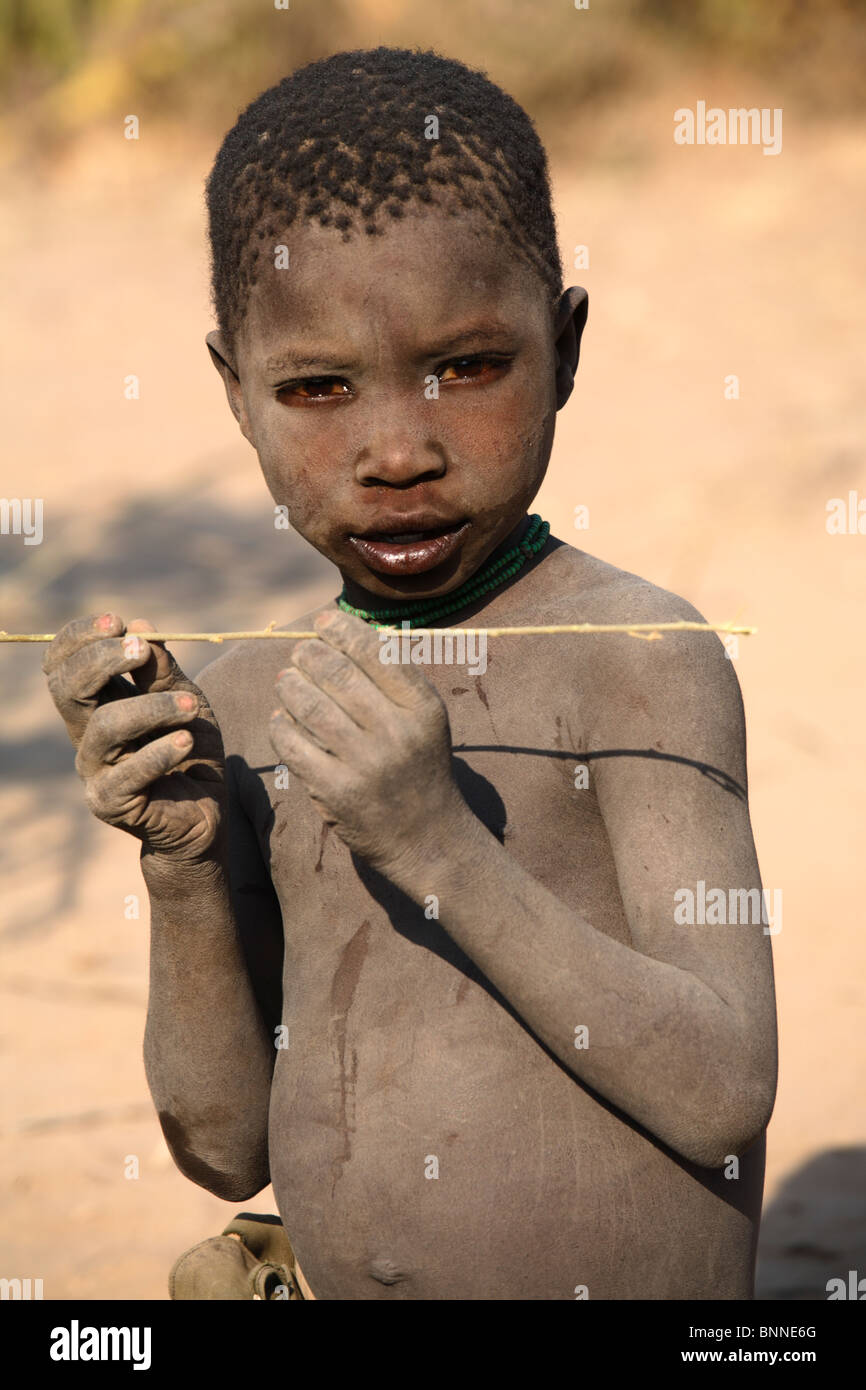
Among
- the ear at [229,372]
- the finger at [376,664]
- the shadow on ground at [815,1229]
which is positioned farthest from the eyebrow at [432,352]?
the shadow on ground at [815,1229]

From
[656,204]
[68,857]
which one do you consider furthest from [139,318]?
[68,857]

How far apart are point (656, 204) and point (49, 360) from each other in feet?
16.6

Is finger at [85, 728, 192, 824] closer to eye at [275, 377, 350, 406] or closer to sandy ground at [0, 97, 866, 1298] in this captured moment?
eye at [275, 377, 350, 406]

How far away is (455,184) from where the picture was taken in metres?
1.81

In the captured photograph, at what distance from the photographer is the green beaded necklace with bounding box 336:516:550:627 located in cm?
199

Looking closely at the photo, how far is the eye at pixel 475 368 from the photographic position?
181 centimetres

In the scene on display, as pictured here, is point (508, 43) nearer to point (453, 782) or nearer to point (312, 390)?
point (312, 390)

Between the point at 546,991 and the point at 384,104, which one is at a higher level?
the point at 384,104

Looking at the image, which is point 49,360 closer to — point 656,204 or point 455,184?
point 656,204

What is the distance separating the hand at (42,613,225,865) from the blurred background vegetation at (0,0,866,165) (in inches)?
406

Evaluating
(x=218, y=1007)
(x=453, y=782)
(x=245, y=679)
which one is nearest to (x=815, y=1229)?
(x=218, y=1007)

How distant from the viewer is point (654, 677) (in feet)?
6.07

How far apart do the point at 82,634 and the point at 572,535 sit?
7478 mm

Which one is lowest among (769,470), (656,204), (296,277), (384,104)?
(296,277)
